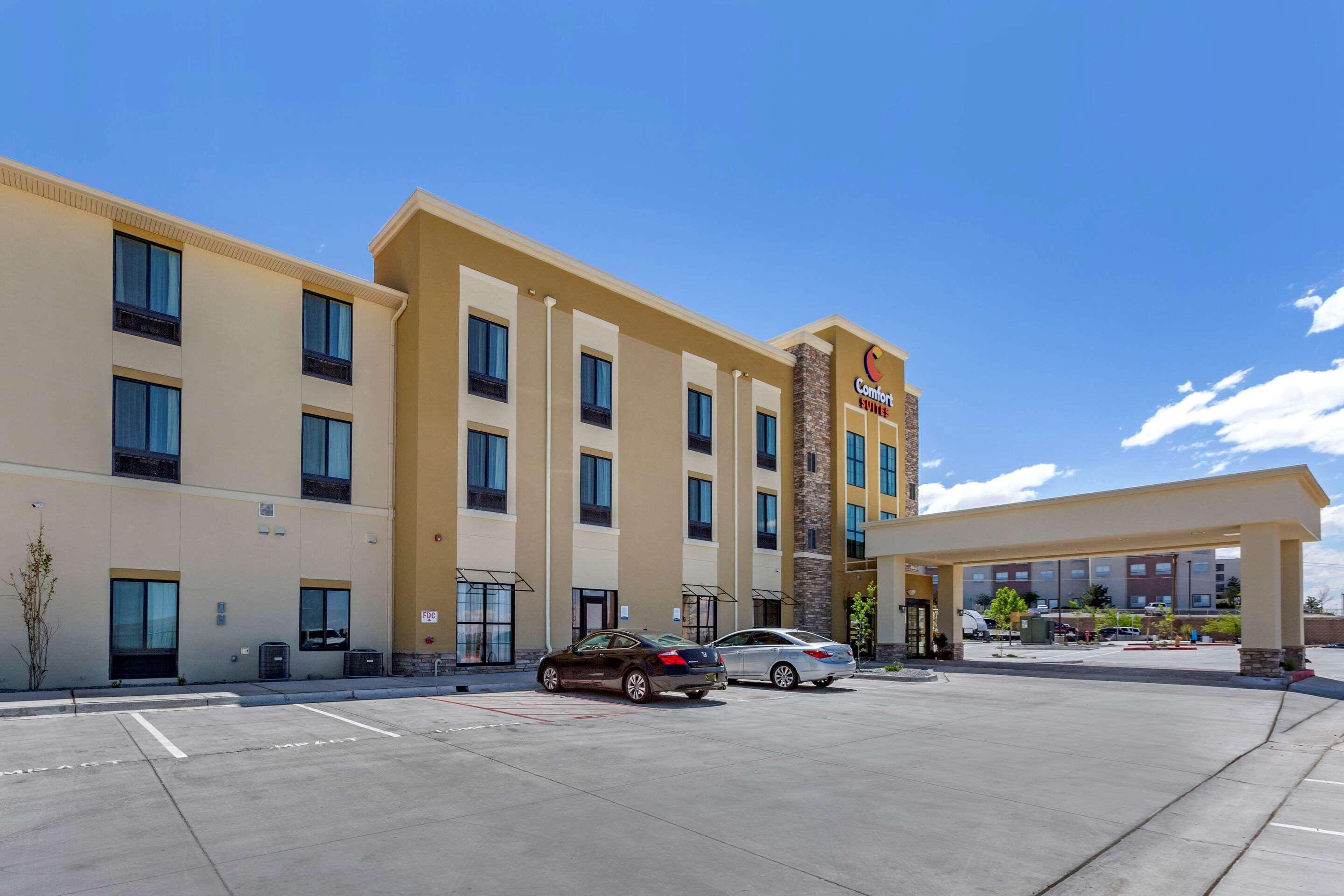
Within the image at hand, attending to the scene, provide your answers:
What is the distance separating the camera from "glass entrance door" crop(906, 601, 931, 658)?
121 feet

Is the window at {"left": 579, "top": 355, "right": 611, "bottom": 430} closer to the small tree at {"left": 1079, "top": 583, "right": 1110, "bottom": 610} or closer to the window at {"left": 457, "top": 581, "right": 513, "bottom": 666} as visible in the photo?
the window at {"left": 457, "top": 581, "right": 513, "bottom": 666}

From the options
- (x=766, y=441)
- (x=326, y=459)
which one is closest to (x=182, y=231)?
(x=326, y=459)

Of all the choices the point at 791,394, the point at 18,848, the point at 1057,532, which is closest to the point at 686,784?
the point at 18,848

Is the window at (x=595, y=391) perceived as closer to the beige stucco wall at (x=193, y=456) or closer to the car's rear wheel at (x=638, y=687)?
the beige stucco wall at (x=193, y=456)

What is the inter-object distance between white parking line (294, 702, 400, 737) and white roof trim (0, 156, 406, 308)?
11.0 m

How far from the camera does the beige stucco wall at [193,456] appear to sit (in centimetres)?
1692

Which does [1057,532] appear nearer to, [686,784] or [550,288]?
[550,288]

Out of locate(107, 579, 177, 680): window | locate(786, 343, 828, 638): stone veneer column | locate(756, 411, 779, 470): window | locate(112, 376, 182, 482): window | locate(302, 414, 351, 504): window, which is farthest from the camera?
locate(786, 343, 828, 638): stone veneer column

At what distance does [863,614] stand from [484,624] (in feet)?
49.4

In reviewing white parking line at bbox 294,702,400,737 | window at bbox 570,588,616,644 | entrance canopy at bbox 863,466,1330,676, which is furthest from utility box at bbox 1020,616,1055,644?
white parking line at bbox 294,702,400,737

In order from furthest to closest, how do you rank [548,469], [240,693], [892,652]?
[892,652], [548,469], [240,693]

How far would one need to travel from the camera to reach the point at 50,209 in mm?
17453

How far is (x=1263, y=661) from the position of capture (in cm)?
2355

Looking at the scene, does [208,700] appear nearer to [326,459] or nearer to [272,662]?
[272,662]
